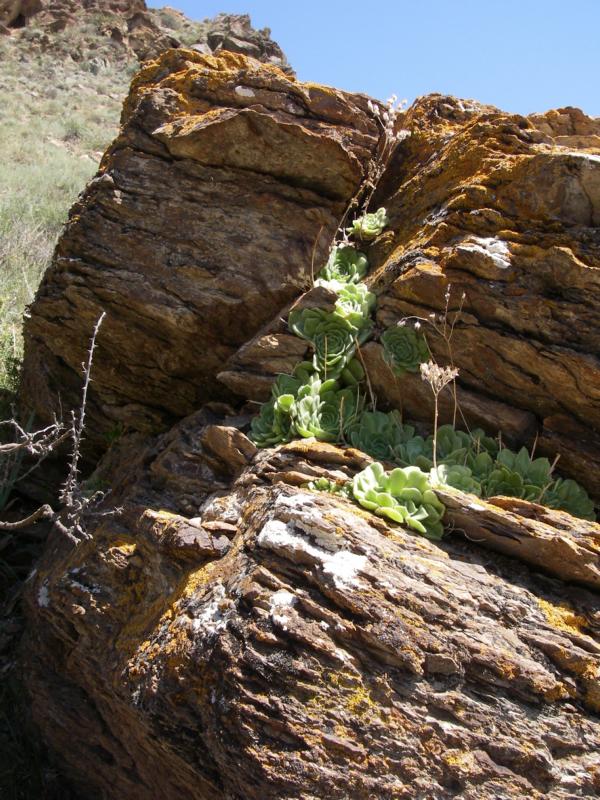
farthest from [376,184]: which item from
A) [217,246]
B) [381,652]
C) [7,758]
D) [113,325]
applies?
[7,758]

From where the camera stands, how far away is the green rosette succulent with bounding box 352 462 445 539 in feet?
10.8

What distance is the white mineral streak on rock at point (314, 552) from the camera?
2.87 meters

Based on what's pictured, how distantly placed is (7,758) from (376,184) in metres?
4.47

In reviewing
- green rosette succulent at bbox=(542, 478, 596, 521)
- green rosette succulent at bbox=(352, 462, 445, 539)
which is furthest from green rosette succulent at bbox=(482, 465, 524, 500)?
green rosette succulent at bbox=(352, 462, 445, 539)

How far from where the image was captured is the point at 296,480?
3545 millimetres

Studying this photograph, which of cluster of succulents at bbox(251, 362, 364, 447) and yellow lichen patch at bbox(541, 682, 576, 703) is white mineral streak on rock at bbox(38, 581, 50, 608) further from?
yellow lichen patch at bbox(541, 682, 576, 703)

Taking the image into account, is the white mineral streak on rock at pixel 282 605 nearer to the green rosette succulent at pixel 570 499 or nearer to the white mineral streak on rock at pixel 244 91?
the green rosette succulent at pixel 570 499

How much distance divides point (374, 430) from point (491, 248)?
1241 mm

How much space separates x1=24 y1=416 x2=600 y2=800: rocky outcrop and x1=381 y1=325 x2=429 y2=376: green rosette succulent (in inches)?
27.2

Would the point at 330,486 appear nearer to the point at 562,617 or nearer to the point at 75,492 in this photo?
A: the point at 562,617

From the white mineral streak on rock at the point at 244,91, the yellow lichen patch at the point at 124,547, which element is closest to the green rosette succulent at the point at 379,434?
the yellow lichen patch at the point at 124,547

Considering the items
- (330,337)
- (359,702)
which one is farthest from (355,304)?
(359,702)

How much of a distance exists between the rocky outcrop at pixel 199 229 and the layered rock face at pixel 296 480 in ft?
0.06

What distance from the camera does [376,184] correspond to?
16.6 feet
